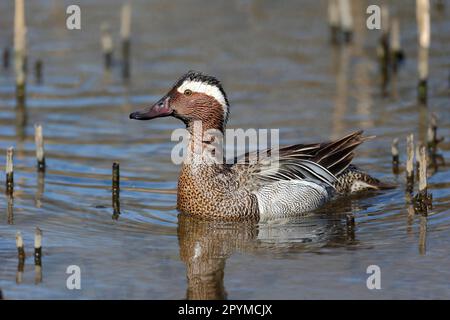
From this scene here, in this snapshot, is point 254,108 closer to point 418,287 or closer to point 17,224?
point 17,224

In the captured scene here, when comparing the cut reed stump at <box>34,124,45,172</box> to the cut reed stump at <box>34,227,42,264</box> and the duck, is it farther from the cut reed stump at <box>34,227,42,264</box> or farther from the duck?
the cut reed stump at <box>34,227,42,264</box>

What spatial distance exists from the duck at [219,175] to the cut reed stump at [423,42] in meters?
3.80

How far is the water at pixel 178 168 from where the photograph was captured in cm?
792

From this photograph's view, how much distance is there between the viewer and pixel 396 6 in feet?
58.4

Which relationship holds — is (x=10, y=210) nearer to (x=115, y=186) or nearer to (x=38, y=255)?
(x=115, y=186)

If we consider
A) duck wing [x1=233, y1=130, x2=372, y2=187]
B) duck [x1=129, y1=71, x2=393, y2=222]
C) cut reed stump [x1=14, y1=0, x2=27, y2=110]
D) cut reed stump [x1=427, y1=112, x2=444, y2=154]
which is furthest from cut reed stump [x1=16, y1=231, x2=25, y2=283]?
cut reed stump [x1=14, y1=0, x2=27, y2=110]

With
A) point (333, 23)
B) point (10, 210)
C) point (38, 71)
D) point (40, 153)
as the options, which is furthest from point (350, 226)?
point (333, 23)

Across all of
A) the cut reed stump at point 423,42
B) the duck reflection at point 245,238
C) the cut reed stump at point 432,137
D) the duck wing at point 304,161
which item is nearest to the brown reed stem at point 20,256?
the duck reflection at point 245,238

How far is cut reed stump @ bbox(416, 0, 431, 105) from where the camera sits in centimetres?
1259

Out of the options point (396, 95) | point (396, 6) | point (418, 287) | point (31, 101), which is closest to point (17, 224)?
point (418, 287)

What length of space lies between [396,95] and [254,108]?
2.08m

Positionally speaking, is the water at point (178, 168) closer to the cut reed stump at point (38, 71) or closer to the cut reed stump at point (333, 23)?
the cut reed stump at point (38, 71)

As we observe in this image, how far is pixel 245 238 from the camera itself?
899cm
